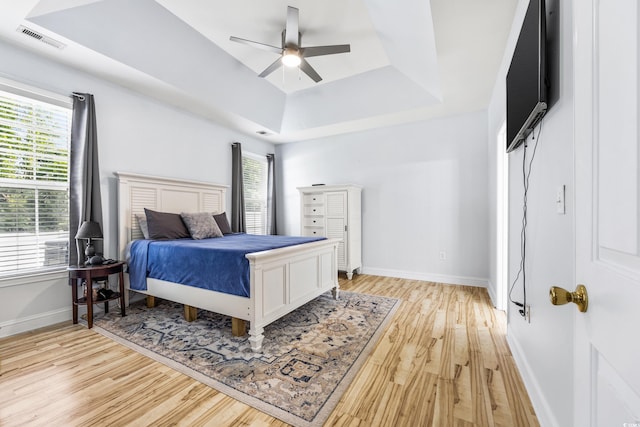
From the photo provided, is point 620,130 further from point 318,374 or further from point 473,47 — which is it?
point 473,47

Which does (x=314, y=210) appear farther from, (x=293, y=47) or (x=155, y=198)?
(x=293, y=47)

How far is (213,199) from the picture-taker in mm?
4184

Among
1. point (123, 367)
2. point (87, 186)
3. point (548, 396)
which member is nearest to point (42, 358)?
point (123, 367)

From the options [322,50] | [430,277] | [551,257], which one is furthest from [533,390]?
[322,50]

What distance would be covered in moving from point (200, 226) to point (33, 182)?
5.06 ft

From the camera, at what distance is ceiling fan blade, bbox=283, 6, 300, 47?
2354 mm

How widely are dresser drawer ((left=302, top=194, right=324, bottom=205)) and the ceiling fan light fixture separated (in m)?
2.33

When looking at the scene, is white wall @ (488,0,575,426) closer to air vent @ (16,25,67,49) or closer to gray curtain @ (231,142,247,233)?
air vent @ (16,25,67,49)

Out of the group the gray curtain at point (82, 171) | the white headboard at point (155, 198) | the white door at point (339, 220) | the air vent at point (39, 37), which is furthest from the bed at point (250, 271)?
the air vent at point (39, 37)

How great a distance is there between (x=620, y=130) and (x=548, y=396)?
1437 mm

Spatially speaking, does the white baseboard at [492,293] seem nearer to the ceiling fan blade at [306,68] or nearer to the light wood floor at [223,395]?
the light wood floor at [223,395]

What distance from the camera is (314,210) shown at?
4.71 m

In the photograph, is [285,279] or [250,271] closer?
[250,271]

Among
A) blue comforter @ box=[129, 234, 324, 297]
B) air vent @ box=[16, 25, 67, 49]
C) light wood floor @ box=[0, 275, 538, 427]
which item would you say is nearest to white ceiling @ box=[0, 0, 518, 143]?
air vent @ box=[16, 25, 67, 49]
